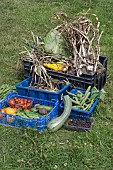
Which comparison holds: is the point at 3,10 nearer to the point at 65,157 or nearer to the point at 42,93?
the point at 42,93

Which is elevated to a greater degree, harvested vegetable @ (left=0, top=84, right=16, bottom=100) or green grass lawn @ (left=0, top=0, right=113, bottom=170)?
harvested vegetable @ (left=0, top=84, right=16, bottom=100)

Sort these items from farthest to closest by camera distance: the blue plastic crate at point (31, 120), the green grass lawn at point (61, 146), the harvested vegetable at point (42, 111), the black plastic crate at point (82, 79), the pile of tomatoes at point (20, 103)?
the black plastic crate at point (82, 79)
the pile of tomatoes at point (20, 103)
the harvested vegetable at point (42, 111)
the blue plastic crate at point (31, 120)
the green grass lawn at point (61, 146)

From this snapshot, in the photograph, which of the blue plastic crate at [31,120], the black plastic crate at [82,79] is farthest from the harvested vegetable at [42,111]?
the black plastic crate at [82,79]

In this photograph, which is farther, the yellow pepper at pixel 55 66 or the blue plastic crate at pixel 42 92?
the yellow pepper at pixel 55 66

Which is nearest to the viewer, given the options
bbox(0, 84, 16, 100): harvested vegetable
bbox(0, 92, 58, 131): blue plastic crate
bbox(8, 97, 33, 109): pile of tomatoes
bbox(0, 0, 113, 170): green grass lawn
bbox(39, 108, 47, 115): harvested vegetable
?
bbox(0, 0, 113, 170): green grass lawn

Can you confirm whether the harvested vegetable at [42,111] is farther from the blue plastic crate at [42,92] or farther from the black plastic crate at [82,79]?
the black plastic crate at [82,79]

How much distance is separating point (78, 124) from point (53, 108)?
0.39 metres

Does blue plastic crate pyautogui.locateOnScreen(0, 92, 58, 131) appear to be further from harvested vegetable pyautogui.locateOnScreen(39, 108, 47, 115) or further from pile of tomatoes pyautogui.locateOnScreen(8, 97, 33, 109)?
pile of tomatoes pyautogui.locateOnScreen(8, 97, 33, 109)

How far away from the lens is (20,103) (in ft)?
17.8

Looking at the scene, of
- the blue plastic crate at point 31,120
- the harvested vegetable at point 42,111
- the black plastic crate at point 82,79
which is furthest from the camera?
the black plastic crate at point 82,79

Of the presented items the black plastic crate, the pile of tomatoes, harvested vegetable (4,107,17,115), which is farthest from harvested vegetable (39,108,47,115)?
the black plastic crate

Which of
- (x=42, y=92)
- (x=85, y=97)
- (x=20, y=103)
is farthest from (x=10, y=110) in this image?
(x=85, y=97)

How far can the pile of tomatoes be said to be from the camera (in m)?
5.39

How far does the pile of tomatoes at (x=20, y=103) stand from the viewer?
212 inches
